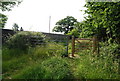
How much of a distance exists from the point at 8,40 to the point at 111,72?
4565 mm


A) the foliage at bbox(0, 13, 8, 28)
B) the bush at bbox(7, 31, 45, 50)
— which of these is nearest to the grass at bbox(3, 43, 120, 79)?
the bush at bbox(7, 31, 45, 50)

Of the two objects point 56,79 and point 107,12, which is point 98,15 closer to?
point 107,12

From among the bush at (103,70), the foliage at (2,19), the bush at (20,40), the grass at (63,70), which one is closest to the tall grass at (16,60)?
the grass at (63,70)

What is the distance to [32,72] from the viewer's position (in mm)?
2549

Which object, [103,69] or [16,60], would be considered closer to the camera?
[103,69]

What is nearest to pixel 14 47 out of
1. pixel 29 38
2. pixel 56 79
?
pixel 29 38

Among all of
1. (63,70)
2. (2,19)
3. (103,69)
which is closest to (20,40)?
(2,19)

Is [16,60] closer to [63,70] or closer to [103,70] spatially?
[63,70]

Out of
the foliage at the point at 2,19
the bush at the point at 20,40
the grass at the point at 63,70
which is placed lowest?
the grass at the point at 63,70

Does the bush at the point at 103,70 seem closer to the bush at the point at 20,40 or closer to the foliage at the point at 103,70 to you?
the foliage at the point at 103,70

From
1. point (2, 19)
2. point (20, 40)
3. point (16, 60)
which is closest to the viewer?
point (16, 60)

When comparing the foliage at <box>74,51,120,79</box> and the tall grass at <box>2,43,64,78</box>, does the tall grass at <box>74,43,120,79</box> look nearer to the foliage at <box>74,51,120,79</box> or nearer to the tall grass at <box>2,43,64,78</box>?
the foliage at <box>74,51,120,79</box>

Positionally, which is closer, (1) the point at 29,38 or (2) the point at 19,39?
Result: (2) the point at 19,39

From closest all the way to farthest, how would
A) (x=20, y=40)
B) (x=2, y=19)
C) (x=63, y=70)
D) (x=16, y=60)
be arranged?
1. (x=63, y=70)
2. (x=16, y=60)
3. (x=2, y=19)
4. (x=20, y=40)
